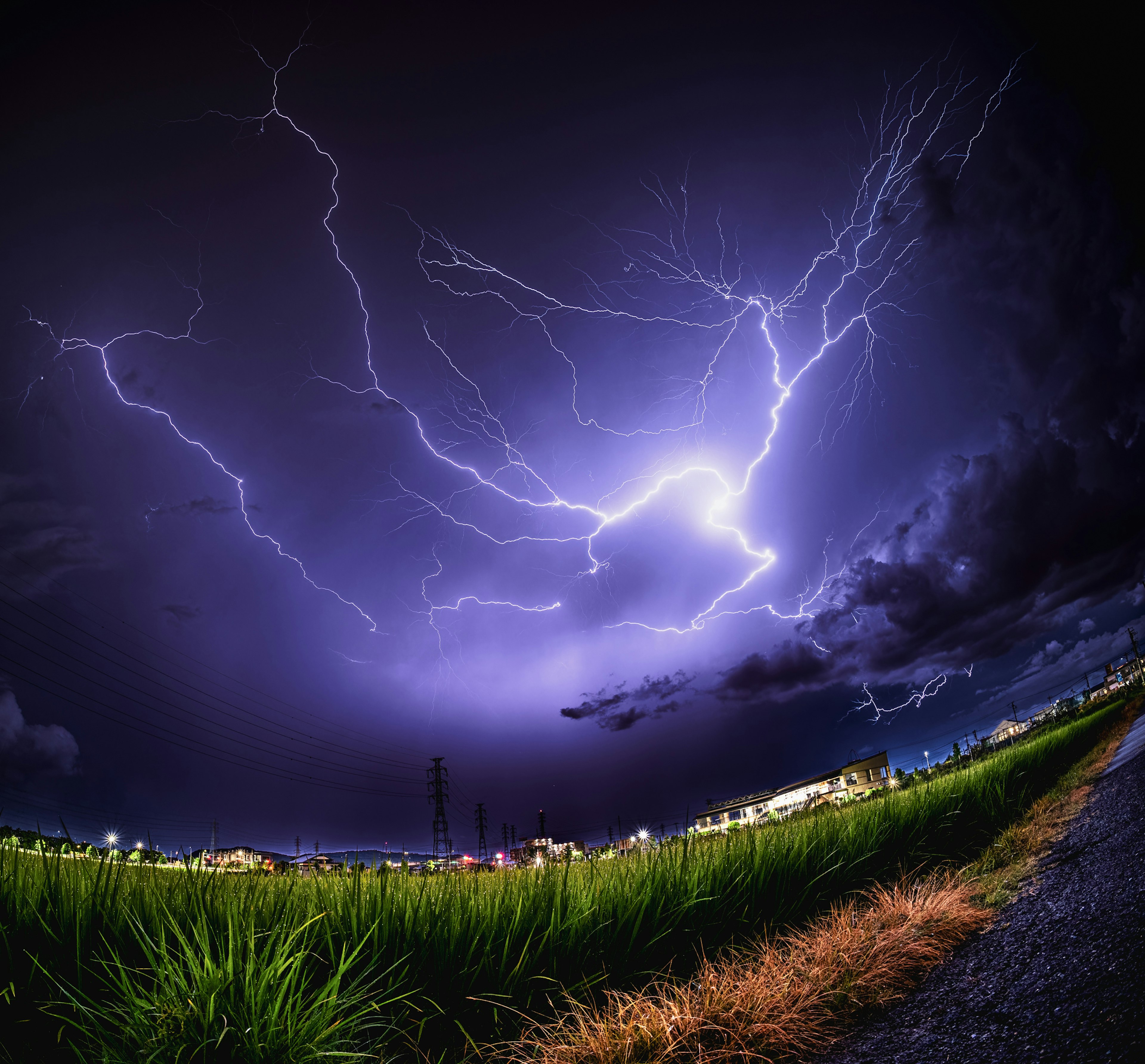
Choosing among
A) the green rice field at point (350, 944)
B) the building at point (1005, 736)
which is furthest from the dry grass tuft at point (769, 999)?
the building at point (1005, 736)

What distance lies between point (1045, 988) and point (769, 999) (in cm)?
75

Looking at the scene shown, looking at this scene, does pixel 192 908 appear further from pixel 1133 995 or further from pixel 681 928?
pixel 1133 995

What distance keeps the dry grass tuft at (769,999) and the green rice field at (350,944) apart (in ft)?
0.55

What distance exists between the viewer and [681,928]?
7.59 feet

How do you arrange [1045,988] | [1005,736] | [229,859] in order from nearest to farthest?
[1045,988], [229,859], [1005,736]

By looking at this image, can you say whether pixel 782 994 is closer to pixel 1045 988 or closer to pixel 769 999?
pixel 769 999

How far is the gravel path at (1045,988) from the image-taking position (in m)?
1.18

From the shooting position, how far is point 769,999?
5.74 ft

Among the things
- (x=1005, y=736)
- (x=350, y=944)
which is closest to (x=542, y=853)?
(x=350, y=944)

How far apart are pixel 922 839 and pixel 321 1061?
384 cm

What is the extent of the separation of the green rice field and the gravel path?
86 centimetres

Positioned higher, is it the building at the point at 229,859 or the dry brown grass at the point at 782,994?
the building at the point at 229,859

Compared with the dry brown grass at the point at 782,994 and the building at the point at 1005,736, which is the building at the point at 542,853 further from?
the building at the point at 1005,736

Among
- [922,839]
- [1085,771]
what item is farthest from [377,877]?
[1085,771]
